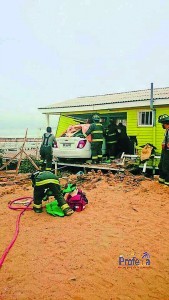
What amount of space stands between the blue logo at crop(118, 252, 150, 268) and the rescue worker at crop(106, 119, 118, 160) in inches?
304

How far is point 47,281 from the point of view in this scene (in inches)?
144

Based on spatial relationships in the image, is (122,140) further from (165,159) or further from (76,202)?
(76,202)

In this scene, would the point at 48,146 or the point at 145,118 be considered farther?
the point at 145,118

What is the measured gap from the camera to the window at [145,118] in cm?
1191

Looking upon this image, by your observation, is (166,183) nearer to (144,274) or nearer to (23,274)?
(144,274)

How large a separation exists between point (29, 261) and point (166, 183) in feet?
16.7

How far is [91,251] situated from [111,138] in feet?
25.2

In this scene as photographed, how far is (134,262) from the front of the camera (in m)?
4.15

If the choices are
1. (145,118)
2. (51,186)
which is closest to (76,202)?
(51,186)

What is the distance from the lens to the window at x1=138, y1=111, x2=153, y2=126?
11.9m

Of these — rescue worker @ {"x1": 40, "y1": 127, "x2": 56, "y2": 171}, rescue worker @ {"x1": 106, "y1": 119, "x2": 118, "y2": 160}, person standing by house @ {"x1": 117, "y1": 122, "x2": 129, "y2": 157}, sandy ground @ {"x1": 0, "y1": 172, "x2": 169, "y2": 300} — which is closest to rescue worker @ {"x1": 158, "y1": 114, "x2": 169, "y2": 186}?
sandy ground @ {"x1": 0, "y1": 172, "x2": 169, "y2": 300}

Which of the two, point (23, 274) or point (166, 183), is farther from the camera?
point (166, 183)

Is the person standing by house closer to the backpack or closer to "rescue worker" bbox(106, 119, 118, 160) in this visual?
"rescue worker" bbox(106, 119, 118, 160)

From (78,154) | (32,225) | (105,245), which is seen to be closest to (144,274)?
(105,245)
